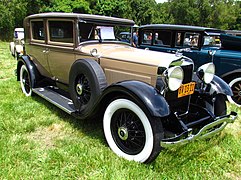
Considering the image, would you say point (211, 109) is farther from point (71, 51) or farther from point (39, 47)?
point (39, 47)

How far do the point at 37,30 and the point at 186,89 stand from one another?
10.1 ft

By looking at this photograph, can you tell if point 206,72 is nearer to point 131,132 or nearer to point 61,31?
point 131,132

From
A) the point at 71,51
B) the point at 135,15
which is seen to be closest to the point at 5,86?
the point at 71,51

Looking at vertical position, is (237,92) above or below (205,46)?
below

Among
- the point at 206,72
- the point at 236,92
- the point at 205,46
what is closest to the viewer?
the point at 206,72

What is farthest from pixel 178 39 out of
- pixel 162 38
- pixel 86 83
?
pixel 86 83

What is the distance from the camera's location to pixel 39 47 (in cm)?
433

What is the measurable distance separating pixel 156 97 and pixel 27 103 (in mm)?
2903

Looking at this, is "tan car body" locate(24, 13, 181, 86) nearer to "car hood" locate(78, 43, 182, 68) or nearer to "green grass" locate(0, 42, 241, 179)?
"car hood" locate(78, 43, 182, 68)

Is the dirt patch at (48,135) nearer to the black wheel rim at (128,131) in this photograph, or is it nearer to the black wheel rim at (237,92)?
the black wheel rim at (128,131)

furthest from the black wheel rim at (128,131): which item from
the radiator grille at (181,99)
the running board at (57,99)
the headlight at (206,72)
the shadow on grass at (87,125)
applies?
the headlight at (206,72)

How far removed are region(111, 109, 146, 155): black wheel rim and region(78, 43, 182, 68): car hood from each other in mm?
663

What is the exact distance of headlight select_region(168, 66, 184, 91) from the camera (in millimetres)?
2457

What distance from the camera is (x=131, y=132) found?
8.55ft
